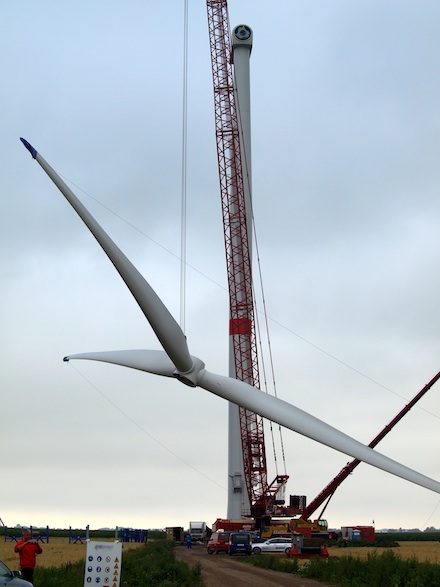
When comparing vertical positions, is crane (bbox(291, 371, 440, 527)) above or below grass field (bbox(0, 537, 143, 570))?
above

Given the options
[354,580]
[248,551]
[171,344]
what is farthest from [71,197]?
[248,551]

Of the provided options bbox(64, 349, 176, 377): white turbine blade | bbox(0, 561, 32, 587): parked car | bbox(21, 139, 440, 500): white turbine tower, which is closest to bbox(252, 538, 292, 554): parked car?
bbox(64, 349, 176, 377): white turbine blade

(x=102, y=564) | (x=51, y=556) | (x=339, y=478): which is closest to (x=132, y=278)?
(x=102, y=564)

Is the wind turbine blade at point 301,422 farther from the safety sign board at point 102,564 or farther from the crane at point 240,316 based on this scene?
the crane at point 240,316

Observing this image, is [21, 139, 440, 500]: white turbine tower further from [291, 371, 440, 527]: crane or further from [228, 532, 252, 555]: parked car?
[291, 371, 440, 527]: crane

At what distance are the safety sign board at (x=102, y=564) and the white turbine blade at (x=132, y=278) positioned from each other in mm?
6619

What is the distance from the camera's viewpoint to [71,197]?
24453 millimetres

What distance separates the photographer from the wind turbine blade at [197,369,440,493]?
27.2 m

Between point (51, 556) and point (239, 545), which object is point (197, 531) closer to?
point (239, 545)

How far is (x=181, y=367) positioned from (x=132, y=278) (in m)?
5.76

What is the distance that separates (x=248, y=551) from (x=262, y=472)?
85.7 ft

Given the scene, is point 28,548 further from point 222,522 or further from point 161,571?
point 222,522

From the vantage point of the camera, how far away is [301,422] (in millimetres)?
29484

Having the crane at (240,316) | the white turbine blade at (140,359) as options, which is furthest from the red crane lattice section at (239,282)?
the white turbine blade at (140,359)
